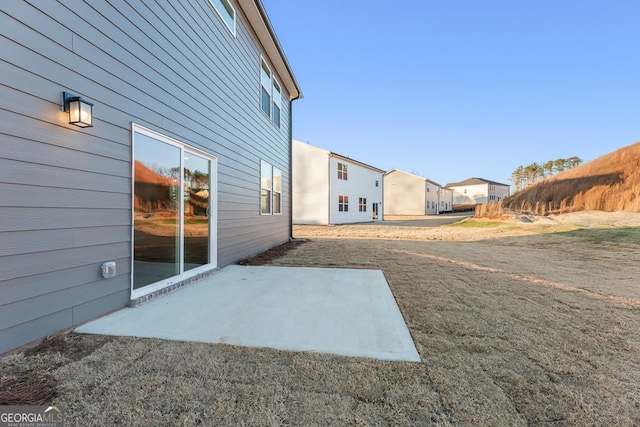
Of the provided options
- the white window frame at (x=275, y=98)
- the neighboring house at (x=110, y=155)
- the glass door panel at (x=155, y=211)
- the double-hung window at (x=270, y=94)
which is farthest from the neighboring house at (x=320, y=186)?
the glass door panel at (x=155, y=211)

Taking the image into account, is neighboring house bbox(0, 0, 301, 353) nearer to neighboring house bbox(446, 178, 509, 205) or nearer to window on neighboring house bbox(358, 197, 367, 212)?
window on neighboring house bbox(358, 197, 367, 212)

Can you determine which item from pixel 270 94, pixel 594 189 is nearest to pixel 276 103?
pixel 270 94

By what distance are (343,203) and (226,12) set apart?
653 inches

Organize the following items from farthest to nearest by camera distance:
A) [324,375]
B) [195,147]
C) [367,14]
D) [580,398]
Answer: [367,14], [195,147], [324,375], [580,398]

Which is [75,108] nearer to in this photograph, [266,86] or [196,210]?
[196,210]

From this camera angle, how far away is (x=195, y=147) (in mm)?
4098

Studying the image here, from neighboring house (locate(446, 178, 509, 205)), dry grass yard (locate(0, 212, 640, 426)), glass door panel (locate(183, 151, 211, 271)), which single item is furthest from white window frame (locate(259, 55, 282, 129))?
neighboring house (locate(446, 178, 509, 205))

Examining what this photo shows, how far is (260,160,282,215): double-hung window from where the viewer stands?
7059mm

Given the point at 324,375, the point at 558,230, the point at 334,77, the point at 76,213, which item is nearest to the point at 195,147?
the point at 76,213

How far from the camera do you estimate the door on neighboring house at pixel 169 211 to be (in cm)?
320

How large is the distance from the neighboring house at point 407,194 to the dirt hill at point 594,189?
12533mm

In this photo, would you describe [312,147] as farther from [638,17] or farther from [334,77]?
[638,17]

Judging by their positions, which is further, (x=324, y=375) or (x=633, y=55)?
(x=633, y=55)

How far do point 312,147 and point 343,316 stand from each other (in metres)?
17.6
